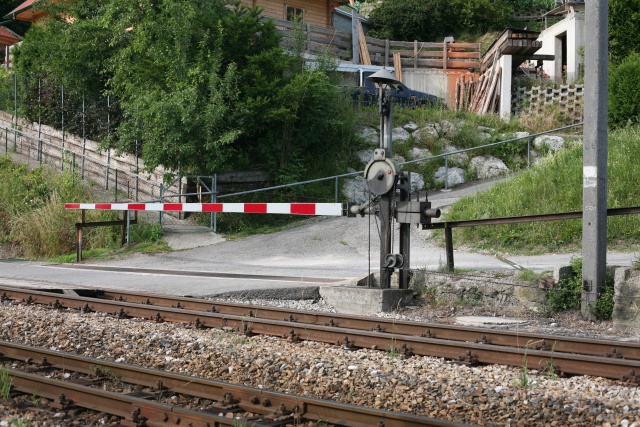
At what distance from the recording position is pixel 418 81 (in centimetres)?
3098

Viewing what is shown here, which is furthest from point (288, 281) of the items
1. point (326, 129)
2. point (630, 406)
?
point (326, 129)

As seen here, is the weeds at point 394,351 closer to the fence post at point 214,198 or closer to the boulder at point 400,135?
the fence post at point 214,198

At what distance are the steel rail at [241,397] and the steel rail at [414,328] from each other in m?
2.77

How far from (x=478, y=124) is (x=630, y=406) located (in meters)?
18.6

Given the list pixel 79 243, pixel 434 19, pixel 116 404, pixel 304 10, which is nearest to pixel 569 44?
pixel 434 19

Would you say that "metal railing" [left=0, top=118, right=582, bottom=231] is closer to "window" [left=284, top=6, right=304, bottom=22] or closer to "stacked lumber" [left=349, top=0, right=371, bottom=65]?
"stacked lumber" [left=349, top=0, right=371, bottom=65]

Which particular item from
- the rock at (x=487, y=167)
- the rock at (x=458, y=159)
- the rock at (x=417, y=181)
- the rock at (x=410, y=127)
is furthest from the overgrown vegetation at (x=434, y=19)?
the rock at (x=417, y=181)

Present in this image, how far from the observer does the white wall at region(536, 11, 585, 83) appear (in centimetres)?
2619

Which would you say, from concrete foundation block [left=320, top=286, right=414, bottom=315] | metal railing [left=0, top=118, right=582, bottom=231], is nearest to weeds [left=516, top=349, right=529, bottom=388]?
concrete foundation block [left=320, top=286, right=414, bottom=315]

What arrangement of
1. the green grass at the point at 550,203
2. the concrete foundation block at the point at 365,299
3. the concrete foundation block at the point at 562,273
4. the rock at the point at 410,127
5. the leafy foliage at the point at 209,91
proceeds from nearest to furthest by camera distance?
the concrete foundation block at the point at 562,273, the concrete foundation block at the point at 365,299, the green grass at the point at 550,203, the leafy foliage at the point at 209,91, the rock at the point at 410,127

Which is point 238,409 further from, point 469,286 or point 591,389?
point 469,286

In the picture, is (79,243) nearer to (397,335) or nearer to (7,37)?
(397,335)

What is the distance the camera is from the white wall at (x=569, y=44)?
2619cm

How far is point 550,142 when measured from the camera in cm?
2127
